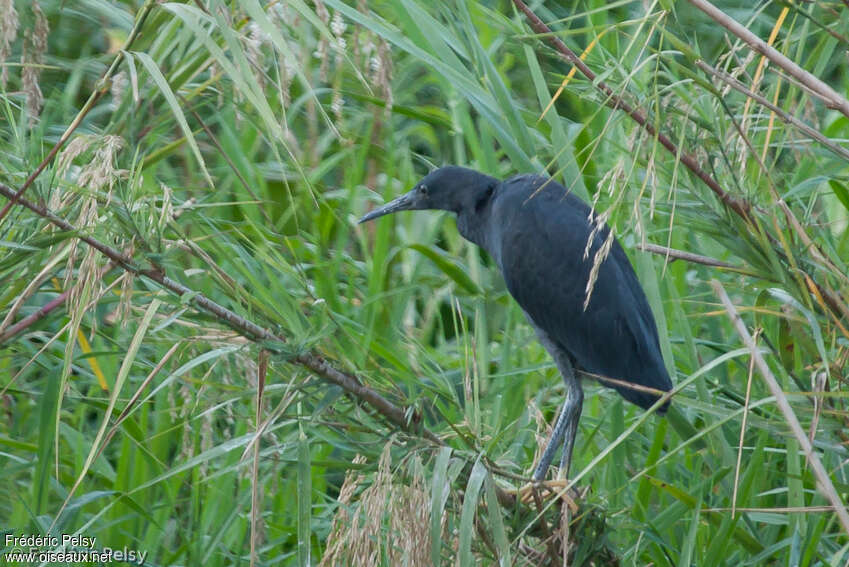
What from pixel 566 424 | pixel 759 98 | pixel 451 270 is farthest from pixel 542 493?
pixel 451 270

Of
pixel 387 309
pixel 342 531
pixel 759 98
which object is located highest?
pixel 759 98

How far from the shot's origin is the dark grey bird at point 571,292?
2.27 meters

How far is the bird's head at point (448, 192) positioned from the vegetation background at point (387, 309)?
0.14 m

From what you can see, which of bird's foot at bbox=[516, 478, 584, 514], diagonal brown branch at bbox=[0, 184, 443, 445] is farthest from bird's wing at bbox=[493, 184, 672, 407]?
diagonal brown branch at bbox=[0, 184, 443, 445]

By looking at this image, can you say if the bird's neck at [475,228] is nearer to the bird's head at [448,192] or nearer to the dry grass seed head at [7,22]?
the bird's head at [448,192]

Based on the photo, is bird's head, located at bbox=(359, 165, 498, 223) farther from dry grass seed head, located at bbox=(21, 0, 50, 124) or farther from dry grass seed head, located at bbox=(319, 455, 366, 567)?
dry grass seed head, located at bbox=(21, 0, 50, 124)

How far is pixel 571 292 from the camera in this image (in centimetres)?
234

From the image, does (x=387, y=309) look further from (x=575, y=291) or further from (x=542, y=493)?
(x=542, y=493)

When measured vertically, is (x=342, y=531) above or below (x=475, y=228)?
above

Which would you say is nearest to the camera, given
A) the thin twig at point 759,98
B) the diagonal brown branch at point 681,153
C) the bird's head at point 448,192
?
the thin twig at point 759,98

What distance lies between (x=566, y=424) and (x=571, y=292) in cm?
32

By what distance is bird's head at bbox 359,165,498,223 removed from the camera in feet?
8.48

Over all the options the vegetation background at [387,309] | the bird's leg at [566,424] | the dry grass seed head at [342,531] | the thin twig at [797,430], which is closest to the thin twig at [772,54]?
the vegetation background at [387,309]

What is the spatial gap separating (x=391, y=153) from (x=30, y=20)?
1536 millimetres
